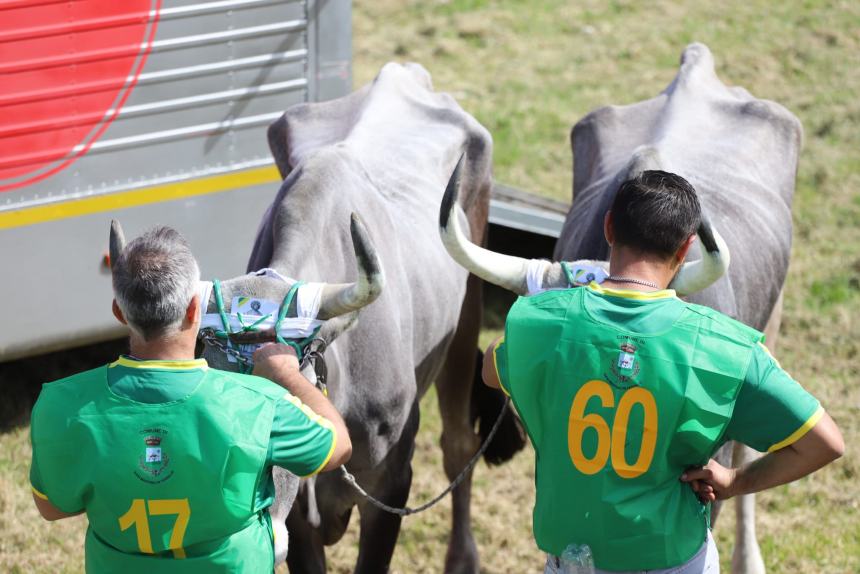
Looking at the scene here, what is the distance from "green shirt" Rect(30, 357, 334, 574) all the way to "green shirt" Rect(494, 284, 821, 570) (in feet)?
2.09

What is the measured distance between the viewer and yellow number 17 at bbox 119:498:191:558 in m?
2.75

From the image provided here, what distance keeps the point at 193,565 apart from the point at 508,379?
0.96 m

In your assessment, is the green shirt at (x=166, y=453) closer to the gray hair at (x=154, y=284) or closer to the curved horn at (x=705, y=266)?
the gray hair at (x=154, y=284)

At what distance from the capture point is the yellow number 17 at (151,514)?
9.02 feet

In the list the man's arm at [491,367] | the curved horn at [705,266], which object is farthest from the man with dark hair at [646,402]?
the curved horn at [705,266]

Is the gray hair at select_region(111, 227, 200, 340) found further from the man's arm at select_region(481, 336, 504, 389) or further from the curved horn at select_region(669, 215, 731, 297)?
the curved horn at select_region(669, 215, 731, 297)

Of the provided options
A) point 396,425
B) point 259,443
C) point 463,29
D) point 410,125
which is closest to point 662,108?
point 410,125

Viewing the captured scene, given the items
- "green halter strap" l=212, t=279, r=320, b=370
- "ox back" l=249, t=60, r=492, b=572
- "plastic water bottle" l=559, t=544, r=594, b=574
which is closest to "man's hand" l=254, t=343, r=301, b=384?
"green halter strap" l=212, t=279, r=320, b=370

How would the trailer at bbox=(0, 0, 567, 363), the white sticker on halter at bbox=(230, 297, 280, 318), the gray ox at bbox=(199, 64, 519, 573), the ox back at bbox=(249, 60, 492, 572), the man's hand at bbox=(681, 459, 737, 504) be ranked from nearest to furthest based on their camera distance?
the man's hand at bbox=(681, 459, 737, 504), the white sticker on halter at bbox=(230, 297, 280, 318), the gray ox at bbox=(199, 64, 519, 573), the ox back at bbox=(249, 60, 492, 572), the trailer at bbox=(0, 0, 567, 363)

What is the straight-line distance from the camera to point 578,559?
9.84ft

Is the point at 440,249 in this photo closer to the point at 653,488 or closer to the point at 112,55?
the point at 112,55

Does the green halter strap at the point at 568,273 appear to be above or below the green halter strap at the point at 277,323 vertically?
above

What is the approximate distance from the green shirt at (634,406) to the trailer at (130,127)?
355 centimetres

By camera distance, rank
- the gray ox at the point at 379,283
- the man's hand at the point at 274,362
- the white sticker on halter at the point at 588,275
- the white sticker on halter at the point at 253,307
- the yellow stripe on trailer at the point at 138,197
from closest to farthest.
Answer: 1. the man's hand at the point at 274,362
2. the white sticker on halter at the point at 253,307
3. the white sticker on halter at the point at 588,275
4. the gray ox at the point at 379,283
5. the yellow stripe on trailer at the point at 138,197
